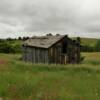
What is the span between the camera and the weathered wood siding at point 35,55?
34500 millimetres

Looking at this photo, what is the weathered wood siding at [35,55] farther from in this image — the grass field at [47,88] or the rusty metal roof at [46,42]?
the grass field at [47,88]

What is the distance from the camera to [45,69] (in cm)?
2395

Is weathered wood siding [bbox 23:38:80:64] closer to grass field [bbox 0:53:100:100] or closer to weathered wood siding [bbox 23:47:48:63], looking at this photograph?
weathered wood siding [bbox 23:47:48:63]

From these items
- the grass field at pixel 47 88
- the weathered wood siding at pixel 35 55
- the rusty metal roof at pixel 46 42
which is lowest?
the grass field at pixel 47 88

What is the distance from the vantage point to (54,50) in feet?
114

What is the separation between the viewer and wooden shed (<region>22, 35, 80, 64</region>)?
34406mm

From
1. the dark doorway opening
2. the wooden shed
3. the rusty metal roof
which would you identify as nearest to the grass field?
the wooden shed

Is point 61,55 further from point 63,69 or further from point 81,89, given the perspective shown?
point 81,89

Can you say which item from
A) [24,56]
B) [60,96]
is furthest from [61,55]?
[60,96]

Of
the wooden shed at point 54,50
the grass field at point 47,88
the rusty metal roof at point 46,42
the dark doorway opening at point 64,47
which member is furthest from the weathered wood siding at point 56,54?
the grass field at point 47,88

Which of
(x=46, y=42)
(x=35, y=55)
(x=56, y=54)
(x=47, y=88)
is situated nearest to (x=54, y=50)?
(x=56, y=54)

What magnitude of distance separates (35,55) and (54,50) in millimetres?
3124

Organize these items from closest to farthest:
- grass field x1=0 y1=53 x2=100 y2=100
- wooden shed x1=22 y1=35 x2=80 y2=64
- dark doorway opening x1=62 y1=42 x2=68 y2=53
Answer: grass field x1=0 y1=53 x2=100 y2=100 → wooden shed x1=22 y1=35 x2=80 y2=64 → dark doorway opening x1=62 y1=42 x2=68 y2=53

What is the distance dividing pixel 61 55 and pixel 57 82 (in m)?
19.6
